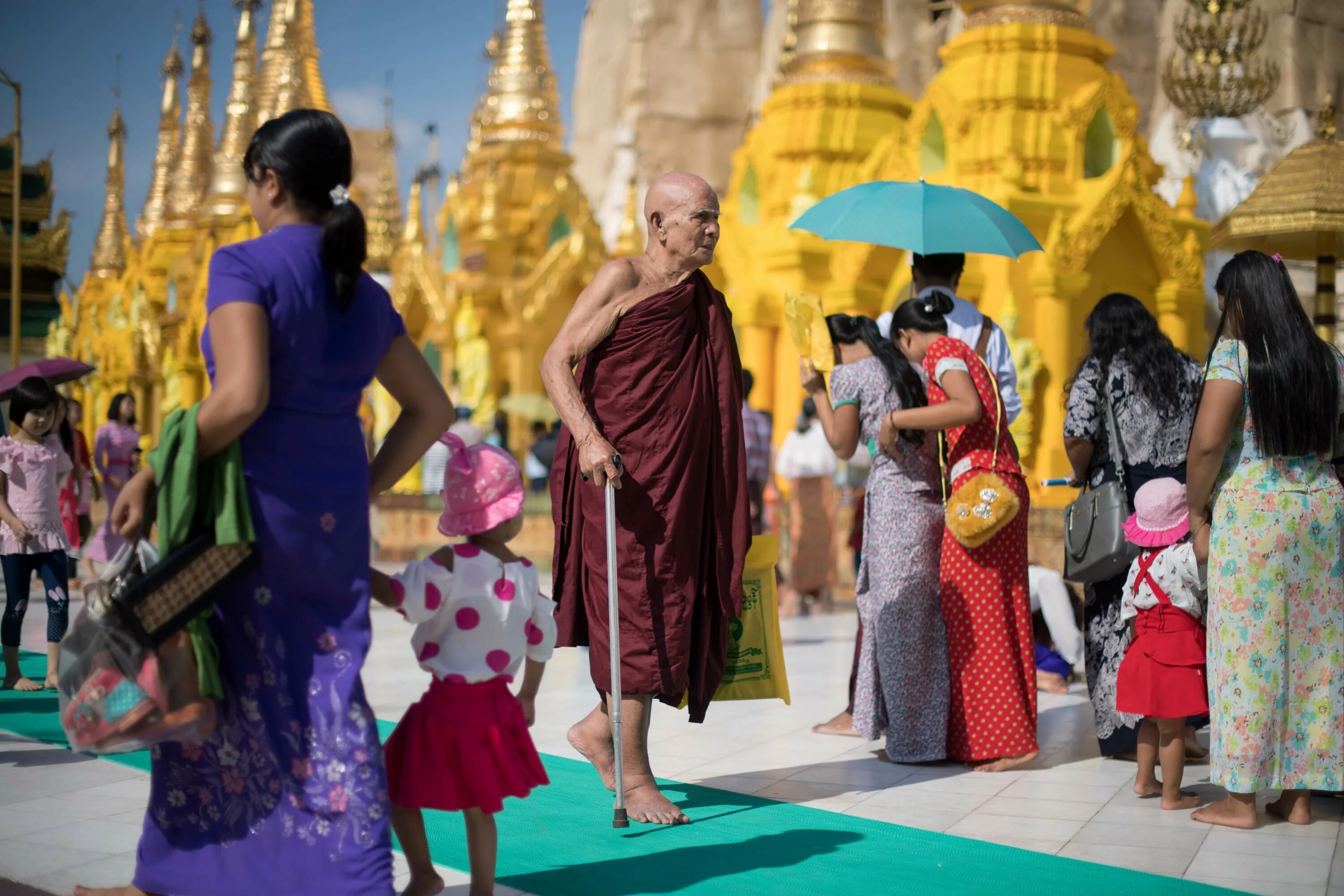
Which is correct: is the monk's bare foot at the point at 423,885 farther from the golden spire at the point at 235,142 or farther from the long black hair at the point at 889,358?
the golden spire at the point at 235,142

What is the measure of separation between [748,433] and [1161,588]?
4.83 metres

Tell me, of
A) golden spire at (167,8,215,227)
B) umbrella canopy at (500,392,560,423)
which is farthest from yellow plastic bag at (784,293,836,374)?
golden spire at (167,8,215,227)

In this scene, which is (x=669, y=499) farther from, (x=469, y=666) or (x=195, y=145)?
(x=195, y=145)

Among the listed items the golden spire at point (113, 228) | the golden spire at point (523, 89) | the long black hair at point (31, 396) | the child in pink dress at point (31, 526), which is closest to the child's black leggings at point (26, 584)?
the child in pink dress at point (31, 526)

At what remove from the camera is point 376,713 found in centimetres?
616

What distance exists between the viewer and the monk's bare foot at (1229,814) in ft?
13.5

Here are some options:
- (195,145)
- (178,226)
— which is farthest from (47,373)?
(195,145)

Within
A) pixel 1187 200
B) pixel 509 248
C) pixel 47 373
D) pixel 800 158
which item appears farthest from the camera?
pixel 509 248

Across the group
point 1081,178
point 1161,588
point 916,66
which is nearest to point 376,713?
point 1161,588

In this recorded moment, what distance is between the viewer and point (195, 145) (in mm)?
31531

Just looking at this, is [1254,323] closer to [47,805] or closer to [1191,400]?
[1191,400]

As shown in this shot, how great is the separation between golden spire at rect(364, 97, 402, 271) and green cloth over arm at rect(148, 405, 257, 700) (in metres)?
22.0

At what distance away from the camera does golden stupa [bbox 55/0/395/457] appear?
2608 cm

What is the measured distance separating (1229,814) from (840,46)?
14007mm
